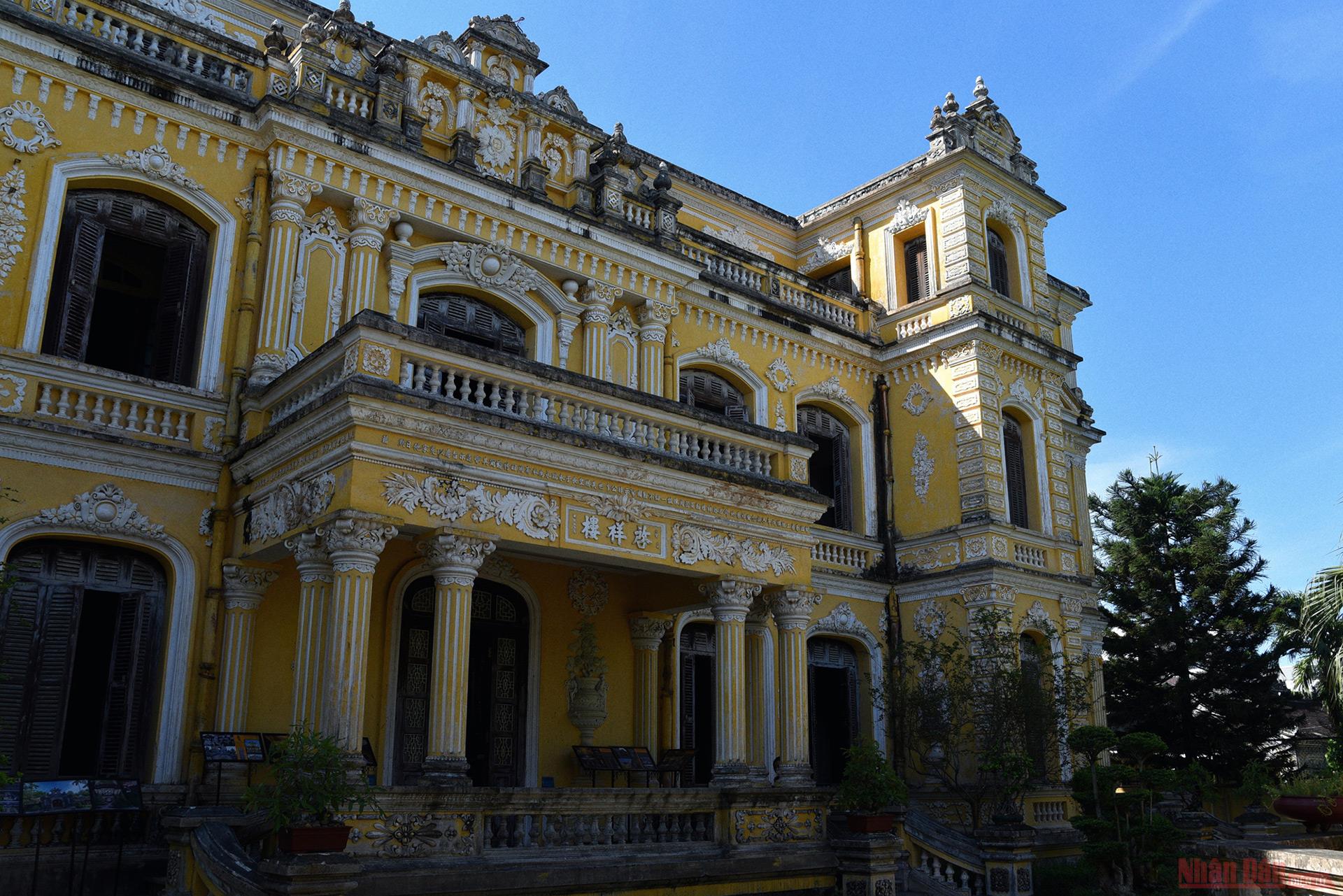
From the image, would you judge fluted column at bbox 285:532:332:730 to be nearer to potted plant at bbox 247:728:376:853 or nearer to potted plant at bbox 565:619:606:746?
potted plant at bbox 247:728:376:853

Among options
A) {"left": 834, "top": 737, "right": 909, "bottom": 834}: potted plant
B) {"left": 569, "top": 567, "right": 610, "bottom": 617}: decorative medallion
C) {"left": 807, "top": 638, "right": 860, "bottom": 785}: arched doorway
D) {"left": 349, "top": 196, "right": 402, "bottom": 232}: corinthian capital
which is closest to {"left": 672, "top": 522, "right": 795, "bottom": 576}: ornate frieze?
{"left": 834, "top": 737, "right": 909, "bottom": 834}: potted plant

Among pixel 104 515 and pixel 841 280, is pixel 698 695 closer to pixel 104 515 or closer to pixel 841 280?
pixel 104 515

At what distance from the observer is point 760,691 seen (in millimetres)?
15211

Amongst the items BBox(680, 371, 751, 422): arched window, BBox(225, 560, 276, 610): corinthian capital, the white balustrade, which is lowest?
BBox(225, 560, 276, 610): corinthian capital

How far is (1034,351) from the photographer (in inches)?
842

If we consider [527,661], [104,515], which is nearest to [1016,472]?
[527,661]

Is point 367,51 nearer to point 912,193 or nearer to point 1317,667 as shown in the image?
point 912,193

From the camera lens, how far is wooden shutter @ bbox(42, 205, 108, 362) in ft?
41.2

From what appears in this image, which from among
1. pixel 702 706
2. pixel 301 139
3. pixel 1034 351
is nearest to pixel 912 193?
pixel 1034 351

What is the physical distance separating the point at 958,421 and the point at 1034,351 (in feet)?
8.18

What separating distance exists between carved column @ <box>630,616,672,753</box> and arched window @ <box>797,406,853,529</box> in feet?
18.2

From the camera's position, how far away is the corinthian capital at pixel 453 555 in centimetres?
1135

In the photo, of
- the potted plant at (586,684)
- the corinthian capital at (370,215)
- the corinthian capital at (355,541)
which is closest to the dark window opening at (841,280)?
the potted plant at (586,684)

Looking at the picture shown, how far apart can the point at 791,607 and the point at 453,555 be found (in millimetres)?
4866
